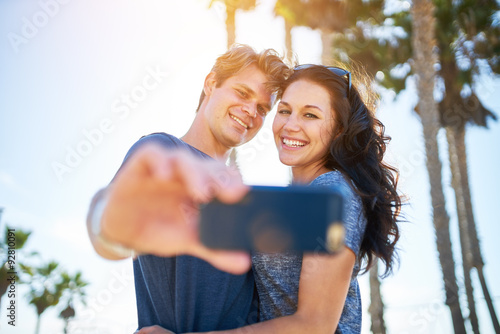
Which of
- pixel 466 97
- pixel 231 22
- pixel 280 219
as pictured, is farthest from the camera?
pixel 466 97

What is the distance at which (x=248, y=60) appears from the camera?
3055 millimetres

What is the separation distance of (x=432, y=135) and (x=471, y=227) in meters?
6.84

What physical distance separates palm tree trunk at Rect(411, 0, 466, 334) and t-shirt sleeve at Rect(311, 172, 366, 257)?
8625 millimetres

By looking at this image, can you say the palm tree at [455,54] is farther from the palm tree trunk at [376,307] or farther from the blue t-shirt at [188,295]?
the blue t-shirt at [188,295]

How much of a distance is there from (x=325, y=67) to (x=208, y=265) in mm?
1266

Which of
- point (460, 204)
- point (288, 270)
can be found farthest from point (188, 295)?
point (460, 204)

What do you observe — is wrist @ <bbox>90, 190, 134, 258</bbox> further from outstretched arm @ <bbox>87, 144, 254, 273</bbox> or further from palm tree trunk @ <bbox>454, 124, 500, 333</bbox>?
palm tree trunk @ <bbox>454, 124, 500, 333</bbox>

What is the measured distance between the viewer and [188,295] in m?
1.88

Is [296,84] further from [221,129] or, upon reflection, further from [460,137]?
[460,137]

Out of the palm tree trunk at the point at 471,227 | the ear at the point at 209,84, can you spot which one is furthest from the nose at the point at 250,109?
the palm tree trunk at the point at 471,227

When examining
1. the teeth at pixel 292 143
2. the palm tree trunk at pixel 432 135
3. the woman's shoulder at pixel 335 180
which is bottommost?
the woman's shoulder at pixel 335 180

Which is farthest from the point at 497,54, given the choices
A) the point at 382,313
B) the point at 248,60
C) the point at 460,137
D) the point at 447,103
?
the point at 248,60

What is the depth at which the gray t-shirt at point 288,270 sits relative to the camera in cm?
189

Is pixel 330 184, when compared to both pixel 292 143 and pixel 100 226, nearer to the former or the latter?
pixel 292 143
